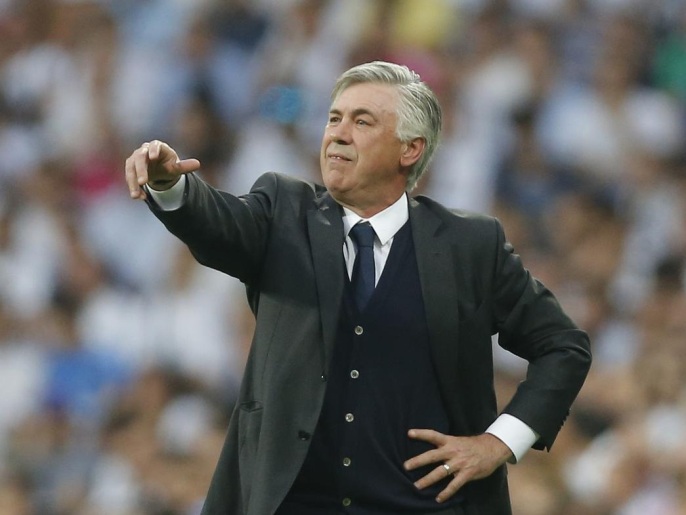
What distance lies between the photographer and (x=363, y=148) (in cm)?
329

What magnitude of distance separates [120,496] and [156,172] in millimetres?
3404

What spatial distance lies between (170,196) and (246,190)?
4.10m

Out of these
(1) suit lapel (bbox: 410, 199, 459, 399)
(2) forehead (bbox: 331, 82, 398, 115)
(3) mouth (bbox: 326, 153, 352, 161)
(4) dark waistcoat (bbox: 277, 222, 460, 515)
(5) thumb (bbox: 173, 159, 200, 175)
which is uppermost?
(2) forehead (bbox: 331, 82, 398, 115)

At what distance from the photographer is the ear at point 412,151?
338cm

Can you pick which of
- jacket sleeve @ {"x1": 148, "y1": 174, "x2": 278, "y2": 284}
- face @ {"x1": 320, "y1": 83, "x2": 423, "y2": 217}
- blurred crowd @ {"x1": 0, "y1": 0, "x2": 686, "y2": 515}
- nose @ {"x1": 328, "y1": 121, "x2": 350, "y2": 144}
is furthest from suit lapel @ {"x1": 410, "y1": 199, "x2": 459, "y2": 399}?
blurred crowd @ {"x1": 0, "y1": 0, "x2": 686, "y2": 515}

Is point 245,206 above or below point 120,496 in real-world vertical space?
above

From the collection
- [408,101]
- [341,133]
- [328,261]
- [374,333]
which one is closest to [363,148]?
[341,133]

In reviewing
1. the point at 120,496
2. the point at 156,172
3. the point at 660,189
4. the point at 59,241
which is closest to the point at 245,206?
the point at 156,172

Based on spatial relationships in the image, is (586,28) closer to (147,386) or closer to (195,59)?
(195,59)

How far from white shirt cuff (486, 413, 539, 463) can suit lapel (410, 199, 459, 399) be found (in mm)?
157

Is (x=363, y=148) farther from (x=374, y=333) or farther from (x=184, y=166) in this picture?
(x=184, y=166)

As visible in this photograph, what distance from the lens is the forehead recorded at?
3305 millimetres

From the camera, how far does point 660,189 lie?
21.3 feet

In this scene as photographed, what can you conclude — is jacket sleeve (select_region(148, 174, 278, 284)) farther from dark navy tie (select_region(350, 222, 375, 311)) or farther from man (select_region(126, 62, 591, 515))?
dark navy tie (select_region(350, 222, 375, 311))
